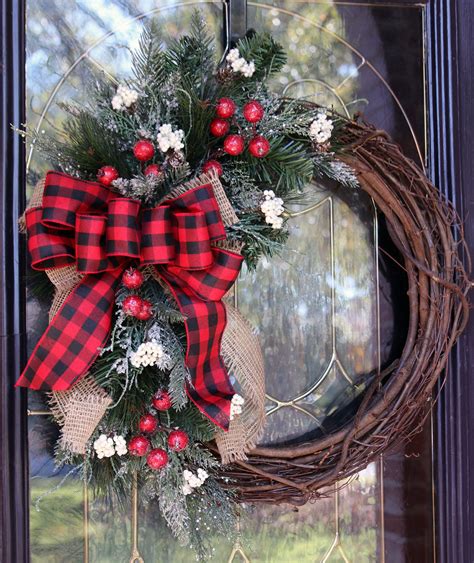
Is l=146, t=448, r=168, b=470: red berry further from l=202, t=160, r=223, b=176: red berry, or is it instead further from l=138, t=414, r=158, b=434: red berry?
l=202, t=160, r=223, b=176: red berry

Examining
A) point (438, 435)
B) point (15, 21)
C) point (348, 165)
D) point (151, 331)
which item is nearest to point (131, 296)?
point (151, 331)

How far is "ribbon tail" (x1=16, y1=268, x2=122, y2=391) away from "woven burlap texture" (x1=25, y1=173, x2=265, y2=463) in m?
0.04

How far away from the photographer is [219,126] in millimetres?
961

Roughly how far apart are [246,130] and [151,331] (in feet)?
1.18

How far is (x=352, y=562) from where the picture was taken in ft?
4.17

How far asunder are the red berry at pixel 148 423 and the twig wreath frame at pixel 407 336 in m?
0.21

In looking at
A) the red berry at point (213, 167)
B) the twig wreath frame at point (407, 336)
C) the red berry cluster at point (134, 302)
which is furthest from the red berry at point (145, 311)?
the twig wreath frame at point (407, 336)

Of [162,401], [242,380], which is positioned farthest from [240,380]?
[162,401]

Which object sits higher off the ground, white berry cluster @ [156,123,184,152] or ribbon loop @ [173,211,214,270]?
white berry cluster @ [156,123,184,152]

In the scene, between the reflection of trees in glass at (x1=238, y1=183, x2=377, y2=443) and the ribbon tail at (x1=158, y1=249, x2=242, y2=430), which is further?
the reflection of trees in glass at (x1=238, y1=183, x2=377, y2=443)

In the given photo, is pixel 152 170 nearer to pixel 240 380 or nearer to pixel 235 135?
pixel 235 135

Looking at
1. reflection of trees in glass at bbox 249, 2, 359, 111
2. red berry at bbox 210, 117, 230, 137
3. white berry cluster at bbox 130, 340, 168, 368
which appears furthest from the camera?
reflection of trees in glass at bbox 249, 2, 359, 111

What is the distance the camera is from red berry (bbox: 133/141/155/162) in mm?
901

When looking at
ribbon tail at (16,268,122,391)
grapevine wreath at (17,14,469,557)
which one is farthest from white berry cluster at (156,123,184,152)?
ribbon tail at (16,268,122,391)
